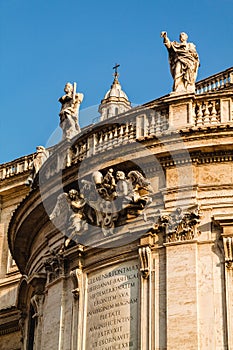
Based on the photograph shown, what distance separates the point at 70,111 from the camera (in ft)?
91.6

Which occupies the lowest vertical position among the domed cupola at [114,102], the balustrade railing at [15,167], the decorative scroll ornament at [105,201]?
the decorative scroll ornament at [105,201]

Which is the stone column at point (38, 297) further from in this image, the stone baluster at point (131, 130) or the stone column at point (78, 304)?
the stone baluster at point (131, 130)

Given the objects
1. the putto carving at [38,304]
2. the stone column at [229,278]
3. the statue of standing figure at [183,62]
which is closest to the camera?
the stone column at [229,278]

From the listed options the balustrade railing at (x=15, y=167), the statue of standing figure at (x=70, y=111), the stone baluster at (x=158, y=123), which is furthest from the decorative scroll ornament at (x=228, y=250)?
the balustrade railing at (x=15, y=167)

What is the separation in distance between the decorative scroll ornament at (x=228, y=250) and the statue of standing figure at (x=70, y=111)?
247 inches

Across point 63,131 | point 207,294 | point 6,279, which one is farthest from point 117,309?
point 6,279

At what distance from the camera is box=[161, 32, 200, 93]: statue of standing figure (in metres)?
25.3

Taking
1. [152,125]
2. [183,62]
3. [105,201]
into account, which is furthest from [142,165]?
[183,62]

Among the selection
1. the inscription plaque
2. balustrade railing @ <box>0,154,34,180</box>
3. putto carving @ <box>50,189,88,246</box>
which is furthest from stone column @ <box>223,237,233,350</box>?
balustrade railing @ <box>0,154,34,180</box>

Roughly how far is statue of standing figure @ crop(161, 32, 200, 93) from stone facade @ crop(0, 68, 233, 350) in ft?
2.16

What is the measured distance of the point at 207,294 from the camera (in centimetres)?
2267

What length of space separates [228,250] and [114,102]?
2235 cm

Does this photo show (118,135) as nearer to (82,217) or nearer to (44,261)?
(82,217)

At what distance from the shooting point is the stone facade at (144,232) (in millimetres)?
22734
